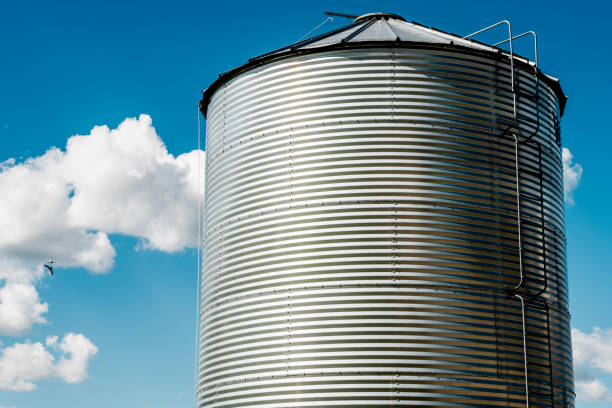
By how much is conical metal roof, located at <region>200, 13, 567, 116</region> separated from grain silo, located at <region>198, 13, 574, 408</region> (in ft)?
0.26

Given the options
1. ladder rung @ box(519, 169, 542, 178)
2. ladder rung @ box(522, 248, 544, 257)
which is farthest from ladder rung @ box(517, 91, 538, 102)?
ladder rung @ box(522, 248, 544, 257)

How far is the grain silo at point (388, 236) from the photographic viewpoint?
15812mm

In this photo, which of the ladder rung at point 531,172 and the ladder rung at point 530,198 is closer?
the ladder rung at point 530,198

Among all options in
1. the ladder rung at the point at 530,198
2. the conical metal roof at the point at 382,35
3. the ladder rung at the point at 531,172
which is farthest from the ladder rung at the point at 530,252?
the conical metal roof at the point at 382,35

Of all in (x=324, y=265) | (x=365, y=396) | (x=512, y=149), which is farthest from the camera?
(x=512, y=149)

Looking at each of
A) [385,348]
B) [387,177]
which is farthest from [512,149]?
[385,348]

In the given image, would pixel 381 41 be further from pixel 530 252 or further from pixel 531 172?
pixel 530 252

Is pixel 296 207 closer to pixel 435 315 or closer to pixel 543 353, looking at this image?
pixel 435 315

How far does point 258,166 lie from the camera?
718 inches

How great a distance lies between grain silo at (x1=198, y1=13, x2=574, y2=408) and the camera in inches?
Answer: 623

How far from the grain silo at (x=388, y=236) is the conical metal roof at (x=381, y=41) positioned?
8 centimetres

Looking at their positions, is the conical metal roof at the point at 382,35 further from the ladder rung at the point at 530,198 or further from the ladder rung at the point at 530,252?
the ladder rung at the point at 530,252

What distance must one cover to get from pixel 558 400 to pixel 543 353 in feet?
4.16

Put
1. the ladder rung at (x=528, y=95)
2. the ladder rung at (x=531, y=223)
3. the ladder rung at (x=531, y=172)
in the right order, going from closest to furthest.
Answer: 1. the ladder rung at (x=531, y=223)
2. the ladder rung at (x=531, y=172)
3. the ladder rung at (x=528, y=95)
